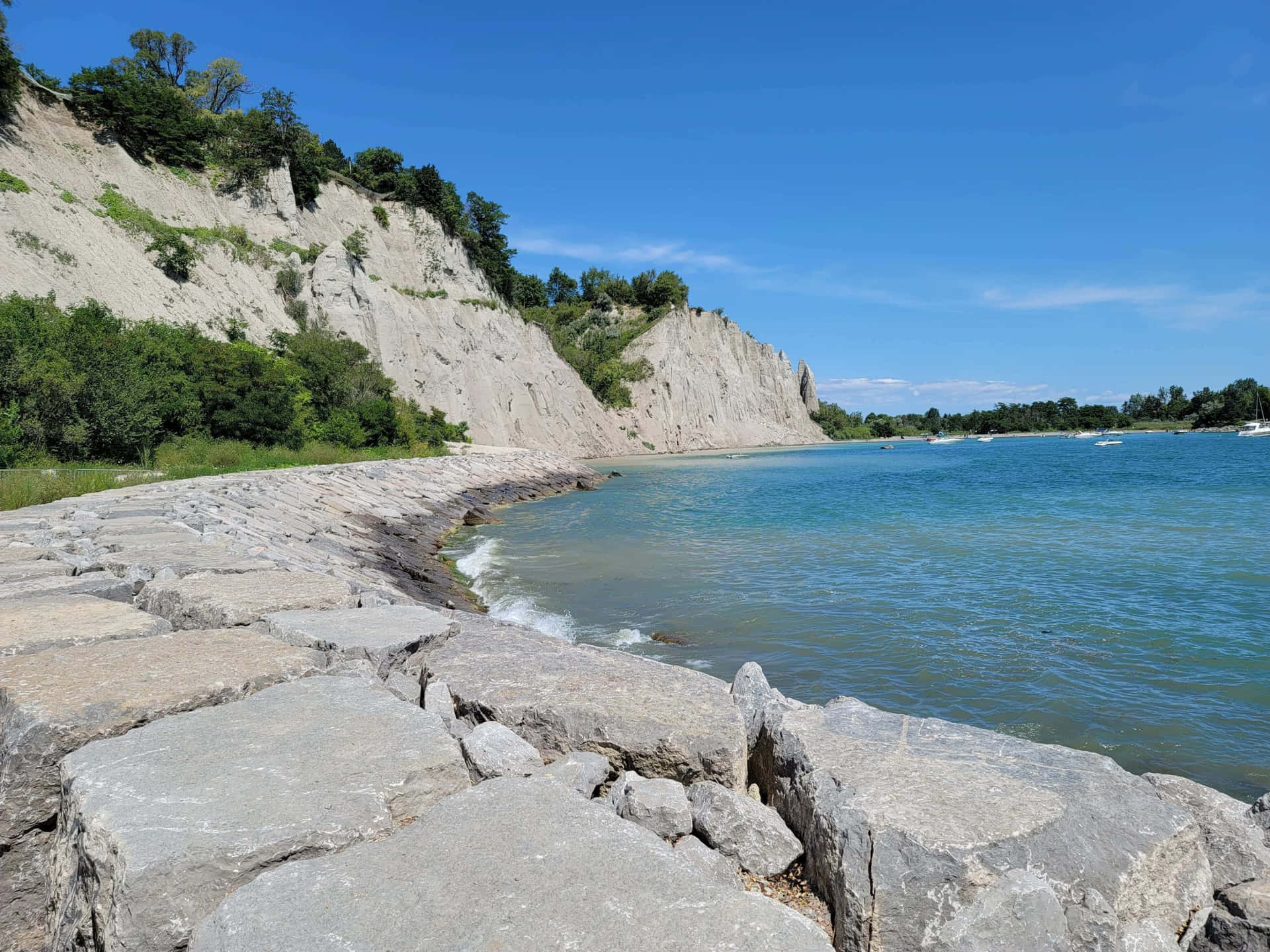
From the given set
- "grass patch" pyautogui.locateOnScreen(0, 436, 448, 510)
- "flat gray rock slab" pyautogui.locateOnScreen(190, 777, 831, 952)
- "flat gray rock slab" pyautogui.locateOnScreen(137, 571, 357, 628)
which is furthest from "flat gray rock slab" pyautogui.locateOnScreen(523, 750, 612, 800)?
"grass patch" pyautogui.locateOnScreen(0, 436, 448, 510)

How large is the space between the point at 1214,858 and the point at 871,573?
435 inches

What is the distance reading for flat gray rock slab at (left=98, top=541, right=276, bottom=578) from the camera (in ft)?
19.6

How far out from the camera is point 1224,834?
11.7ft

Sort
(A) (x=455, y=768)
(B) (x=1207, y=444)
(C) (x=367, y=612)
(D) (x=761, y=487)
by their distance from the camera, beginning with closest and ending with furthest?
(A) (x=455, y=768) → (C) (x=367, y=612) → (D) (x=761, y=487) → (B) (x=1207, y=444)

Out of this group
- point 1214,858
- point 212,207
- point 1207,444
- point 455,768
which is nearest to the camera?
point 455,768

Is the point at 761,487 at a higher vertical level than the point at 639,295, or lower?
lower

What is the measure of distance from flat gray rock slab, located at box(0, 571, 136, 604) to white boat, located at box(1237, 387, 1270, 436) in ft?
412

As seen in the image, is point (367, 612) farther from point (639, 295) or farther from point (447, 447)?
Result: point (639, 295)

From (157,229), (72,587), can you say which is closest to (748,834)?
(72,587)

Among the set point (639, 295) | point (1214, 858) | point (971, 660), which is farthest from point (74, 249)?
point (639, 295)

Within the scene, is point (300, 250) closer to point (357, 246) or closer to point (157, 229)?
point (357, 246)

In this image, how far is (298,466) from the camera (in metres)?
22.7

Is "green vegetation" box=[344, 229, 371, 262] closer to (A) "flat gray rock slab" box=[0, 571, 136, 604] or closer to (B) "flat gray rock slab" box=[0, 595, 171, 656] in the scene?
(A) "flat gray rock slab" box=[0, 571, 136, 604]

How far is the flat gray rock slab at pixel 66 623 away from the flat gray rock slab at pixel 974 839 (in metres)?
3.67
